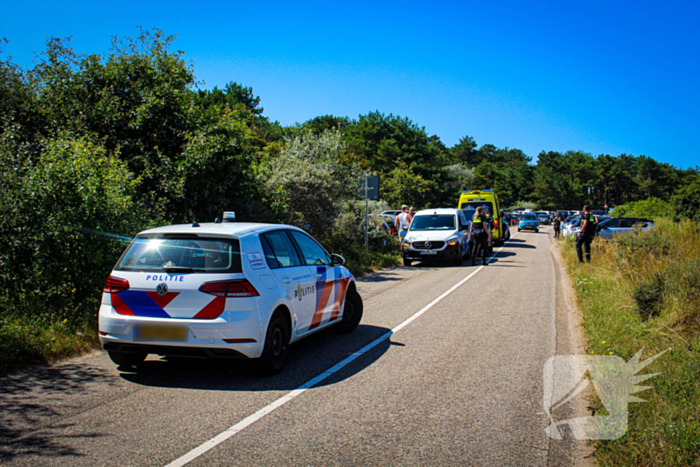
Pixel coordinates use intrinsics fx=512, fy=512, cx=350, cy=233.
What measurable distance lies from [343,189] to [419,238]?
125 inches

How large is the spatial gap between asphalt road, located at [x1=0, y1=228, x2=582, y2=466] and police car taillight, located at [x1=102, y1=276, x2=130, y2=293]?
979 millimetres

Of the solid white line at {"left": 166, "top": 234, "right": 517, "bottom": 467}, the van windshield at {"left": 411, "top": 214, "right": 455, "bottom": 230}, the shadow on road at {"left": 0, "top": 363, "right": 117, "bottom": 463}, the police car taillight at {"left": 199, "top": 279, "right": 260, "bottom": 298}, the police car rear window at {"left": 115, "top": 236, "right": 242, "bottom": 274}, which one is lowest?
the solid white line at {"left": 166, "top": 234, "right": 517, "bottom": 467}

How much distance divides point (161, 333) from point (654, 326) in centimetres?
621

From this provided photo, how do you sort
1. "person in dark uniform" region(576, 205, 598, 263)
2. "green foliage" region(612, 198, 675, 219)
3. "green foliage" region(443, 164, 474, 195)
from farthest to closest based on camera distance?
1. "green foliage" region(443, 164, 474, 195)
2. "green foliage" region(612, 198, 675, 219)
3. "person in dark uniform" region(576, 205, 598, 263)

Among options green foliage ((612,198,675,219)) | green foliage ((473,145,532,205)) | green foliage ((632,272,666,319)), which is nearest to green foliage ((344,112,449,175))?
green foliage ((612,198,675,219))

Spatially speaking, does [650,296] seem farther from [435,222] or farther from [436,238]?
[435,222]

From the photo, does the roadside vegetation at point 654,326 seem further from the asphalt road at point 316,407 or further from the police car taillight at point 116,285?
the police car taillight at point 116,285

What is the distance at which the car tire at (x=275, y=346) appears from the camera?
17.6 feet

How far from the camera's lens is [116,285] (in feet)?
17.4

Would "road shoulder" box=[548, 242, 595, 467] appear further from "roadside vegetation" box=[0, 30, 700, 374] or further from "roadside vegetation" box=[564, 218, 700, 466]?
"roadside vegetation" box=[0, 30, 700, 374]

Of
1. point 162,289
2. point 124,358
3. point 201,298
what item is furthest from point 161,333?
point 124,358

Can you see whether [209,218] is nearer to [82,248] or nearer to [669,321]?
[82,248]

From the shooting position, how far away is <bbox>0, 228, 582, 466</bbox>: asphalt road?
12.2 feet

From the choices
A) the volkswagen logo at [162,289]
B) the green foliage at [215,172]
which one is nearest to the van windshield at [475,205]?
the green foliage at [215,172]
